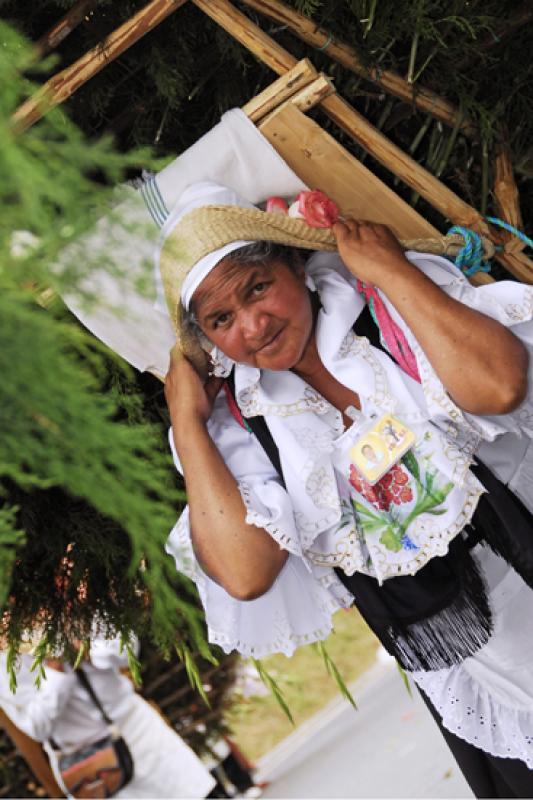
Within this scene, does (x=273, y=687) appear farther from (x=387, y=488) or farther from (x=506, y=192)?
(x=506, y=192)

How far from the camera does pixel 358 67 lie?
1.70 meters

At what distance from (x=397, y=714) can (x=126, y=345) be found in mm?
3068

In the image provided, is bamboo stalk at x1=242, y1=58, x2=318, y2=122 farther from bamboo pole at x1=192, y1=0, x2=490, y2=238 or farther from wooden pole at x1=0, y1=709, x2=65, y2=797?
wooden pole at x1=0, y1=709, x2=65, y2=797

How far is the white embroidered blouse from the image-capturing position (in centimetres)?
149

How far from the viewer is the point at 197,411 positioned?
1.61 m

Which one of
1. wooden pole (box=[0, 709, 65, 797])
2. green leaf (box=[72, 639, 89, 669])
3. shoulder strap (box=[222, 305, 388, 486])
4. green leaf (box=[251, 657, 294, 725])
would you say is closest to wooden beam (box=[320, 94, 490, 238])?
shoulder strap (box=[222, 305, 388, 486])

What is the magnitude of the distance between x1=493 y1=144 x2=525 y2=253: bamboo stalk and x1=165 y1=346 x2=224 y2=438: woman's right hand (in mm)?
631

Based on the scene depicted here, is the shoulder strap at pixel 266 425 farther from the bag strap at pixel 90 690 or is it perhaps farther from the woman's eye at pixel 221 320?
the bag strap at pixel 90 690

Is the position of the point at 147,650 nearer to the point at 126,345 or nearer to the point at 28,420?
the point at 126,345

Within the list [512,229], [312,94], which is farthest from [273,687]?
[312,94]

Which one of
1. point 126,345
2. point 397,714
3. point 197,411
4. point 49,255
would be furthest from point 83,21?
point 397,714

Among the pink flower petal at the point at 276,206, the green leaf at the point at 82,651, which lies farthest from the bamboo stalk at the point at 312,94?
the green leaf at the point at 82,651

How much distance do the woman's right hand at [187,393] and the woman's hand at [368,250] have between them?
0.33 metres

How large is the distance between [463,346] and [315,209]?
1.27 feet
